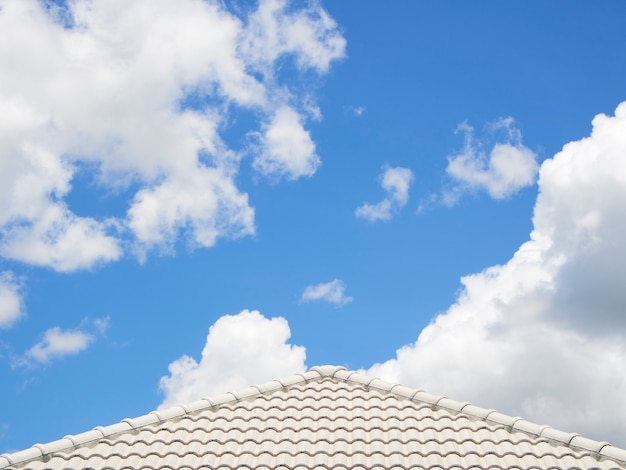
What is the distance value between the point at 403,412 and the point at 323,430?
5.38 feet

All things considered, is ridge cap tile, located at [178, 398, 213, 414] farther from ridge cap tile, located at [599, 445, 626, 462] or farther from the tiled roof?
ridge cap tile, located at [599, 445, 626, 462]

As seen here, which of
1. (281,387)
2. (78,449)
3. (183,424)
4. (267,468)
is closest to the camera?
(267,468)

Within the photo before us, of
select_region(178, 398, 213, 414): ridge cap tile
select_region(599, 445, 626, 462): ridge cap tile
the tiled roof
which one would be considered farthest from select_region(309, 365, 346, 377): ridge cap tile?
select_region(599, 445, 626, 462): ridge cap tile

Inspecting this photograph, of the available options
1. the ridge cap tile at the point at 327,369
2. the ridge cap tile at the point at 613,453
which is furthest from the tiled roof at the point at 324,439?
the ridge cap tile at the point at 327,369

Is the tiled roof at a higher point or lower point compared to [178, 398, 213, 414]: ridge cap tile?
lower

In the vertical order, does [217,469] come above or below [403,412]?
below

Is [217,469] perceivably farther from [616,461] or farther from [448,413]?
[616,461]

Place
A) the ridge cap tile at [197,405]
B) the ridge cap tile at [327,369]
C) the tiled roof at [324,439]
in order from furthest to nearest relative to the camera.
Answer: the ridge cap tile at [327,369] < the ridge cap tile at [197,405] < the tiled roof at [324,439]

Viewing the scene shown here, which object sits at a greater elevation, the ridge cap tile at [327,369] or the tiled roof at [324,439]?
the ridge cap tile at [327,369]

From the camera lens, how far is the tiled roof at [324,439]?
11.0m

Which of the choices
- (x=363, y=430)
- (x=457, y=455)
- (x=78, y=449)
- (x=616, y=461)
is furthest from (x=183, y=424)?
(x=616, y=461)

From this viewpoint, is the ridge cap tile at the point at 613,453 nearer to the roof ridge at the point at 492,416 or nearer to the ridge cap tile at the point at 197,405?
the roof ridge at the point at 492,416

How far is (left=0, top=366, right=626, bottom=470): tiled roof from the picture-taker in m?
11.0

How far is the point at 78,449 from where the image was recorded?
457 inches
